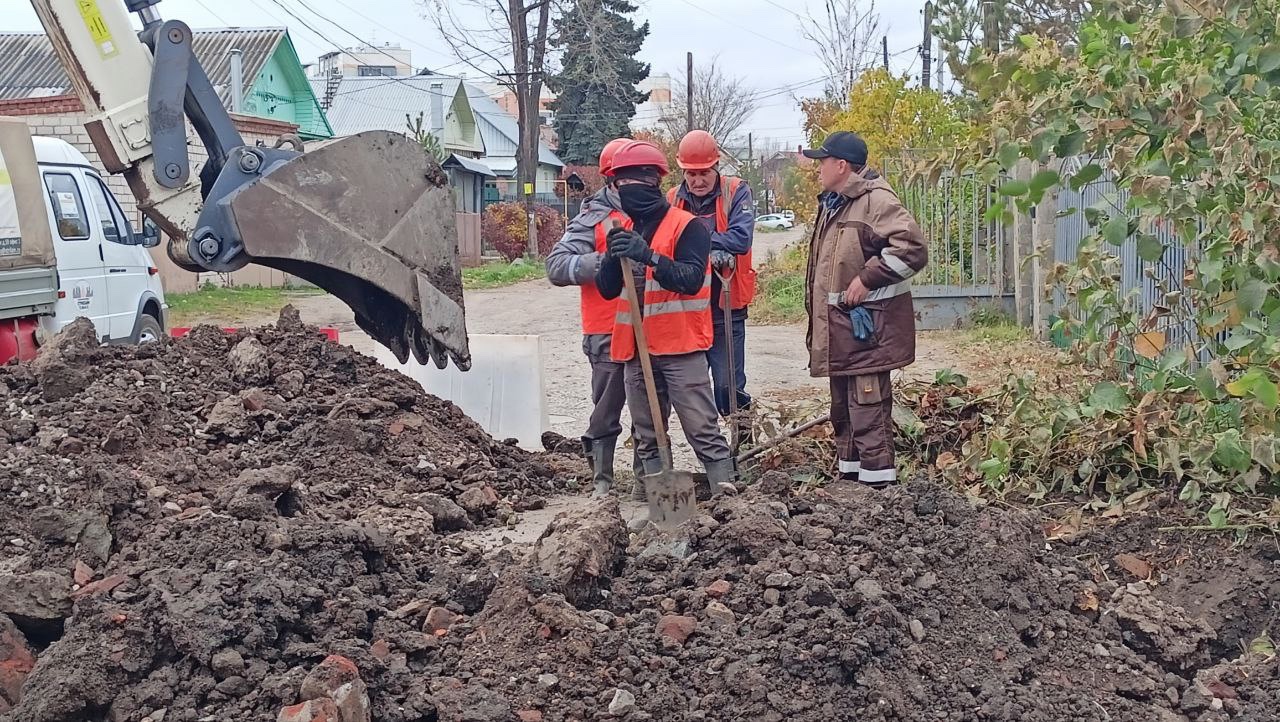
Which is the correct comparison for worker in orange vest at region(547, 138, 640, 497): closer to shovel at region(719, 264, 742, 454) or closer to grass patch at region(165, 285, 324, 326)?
shovel at region(719, 264, 742, 454)

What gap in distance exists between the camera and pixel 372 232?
5.19m

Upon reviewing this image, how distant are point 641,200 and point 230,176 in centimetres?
187

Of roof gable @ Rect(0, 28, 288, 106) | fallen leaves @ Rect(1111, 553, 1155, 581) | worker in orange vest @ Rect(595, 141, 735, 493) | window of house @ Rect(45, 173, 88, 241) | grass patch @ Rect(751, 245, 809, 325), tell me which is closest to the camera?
fallen leaves @ Rect(1111, 553, 1155, 581)

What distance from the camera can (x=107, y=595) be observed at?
406 cm

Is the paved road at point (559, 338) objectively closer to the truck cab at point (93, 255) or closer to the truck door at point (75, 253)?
the truck cab at point (93, 255)

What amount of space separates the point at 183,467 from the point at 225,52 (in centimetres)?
3049

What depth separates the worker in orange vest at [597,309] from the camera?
5988 mm

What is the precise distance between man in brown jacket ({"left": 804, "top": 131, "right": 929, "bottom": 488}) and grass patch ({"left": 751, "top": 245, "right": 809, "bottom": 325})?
9303 mm

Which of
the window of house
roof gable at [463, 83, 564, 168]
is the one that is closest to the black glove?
the window of house

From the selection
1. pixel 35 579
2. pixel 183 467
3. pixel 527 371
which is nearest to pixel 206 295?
pixel 527 371

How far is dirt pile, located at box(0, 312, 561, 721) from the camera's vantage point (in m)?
3.59

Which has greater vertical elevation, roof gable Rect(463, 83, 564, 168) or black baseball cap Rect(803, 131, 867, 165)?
roof gable Rect(463, 83, 564, 168)

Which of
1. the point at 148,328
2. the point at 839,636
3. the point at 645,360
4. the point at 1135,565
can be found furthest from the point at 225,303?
the point at 839,636

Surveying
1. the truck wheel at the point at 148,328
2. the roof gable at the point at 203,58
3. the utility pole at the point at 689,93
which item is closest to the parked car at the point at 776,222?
the utility pole at the point at 689,93
